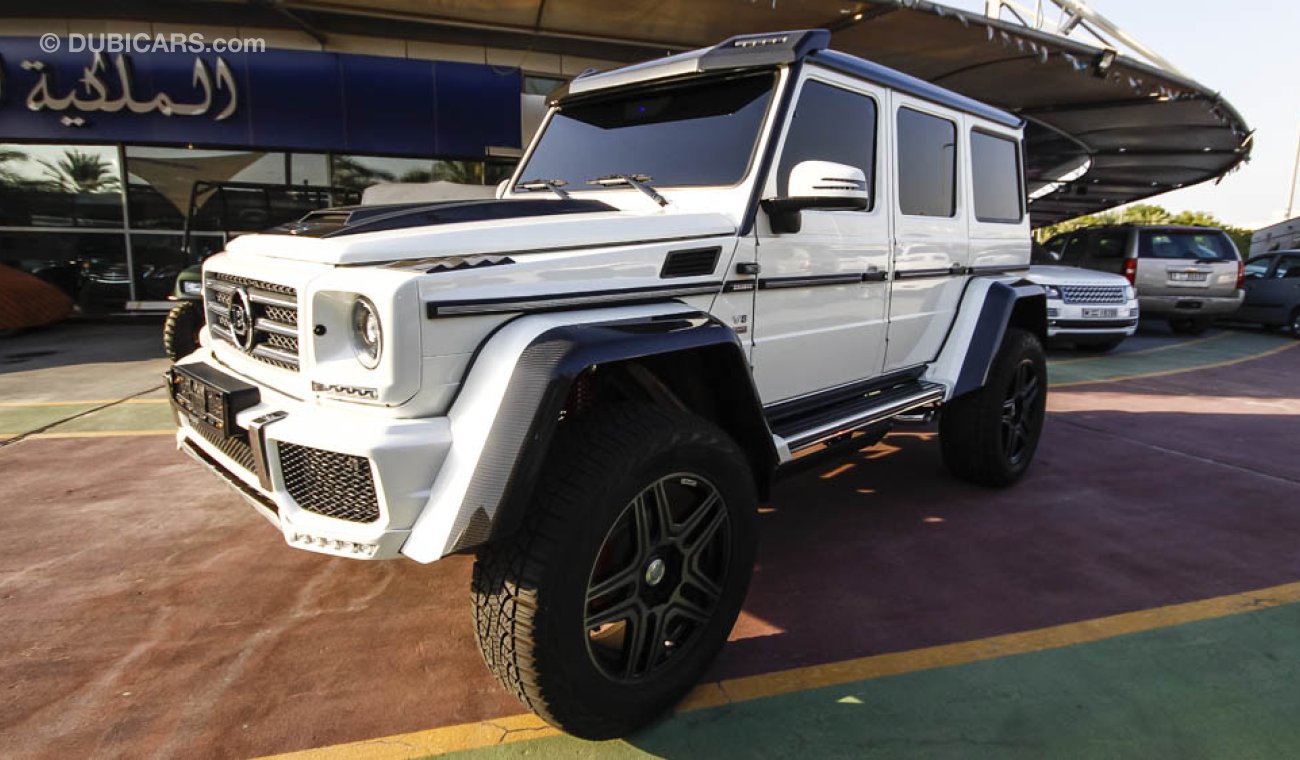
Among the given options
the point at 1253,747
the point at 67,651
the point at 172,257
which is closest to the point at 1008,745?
the point at 1253,747

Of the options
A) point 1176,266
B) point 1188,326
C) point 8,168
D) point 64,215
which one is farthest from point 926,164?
point 8,168

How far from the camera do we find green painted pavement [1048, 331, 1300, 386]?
8492 millimetres

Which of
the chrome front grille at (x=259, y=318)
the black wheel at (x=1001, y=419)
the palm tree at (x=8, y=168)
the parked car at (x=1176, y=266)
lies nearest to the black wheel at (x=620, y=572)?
the chrome front grille at (x=259, y=318)

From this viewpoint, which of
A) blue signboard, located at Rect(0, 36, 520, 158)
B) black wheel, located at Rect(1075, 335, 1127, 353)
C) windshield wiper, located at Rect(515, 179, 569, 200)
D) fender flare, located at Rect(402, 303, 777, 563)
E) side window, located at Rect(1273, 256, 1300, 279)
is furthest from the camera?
side window, located at Rect(1273, 256, 1300, 279)

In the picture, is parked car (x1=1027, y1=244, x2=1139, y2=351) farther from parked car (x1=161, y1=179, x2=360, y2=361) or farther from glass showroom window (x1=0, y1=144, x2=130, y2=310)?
glass showroom window (x1=0, y1=144, x2=130, y2=310)

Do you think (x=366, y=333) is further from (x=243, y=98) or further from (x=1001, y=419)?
(x=243, y=98)

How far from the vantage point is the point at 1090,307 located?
31.5 ft

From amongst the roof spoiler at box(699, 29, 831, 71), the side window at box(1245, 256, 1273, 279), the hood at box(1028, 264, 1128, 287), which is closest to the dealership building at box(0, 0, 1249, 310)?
the side window at box(1245, 256, 1273, 279)

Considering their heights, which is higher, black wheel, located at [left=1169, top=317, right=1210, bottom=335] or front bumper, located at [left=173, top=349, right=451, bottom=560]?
front bumper, located at [left=173, top=349, right=451, bottom=560]

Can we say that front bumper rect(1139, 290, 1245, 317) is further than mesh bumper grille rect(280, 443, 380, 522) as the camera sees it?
Yes

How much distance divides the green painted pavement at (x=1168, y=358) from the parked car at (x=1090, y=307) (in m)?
0.38

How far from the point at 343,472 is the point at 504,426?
45cm

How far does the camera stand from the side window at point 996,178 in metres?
4.22

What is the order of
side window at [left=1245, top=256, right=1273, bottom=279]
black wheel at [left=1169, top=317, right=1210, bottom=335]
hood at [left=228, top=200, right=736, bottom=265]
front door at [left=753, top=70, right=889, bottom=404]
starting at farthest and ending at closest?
side window at [left=1245, top=256, right=1273, bottom=279] → black wheel at [left=1169, top=317, right=1210, bottom=335] → front door at [left=753, top=70, right=889, bottom=404] → hood at [left=228, top=200, right=736, bottom=265]
